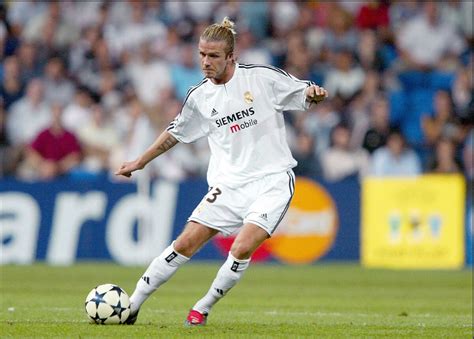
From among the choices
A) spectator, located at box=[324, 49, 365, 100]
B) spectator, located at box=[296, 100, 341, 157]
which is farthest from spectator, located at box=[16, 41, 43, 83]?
spectator, located at box=[324, 49, 365, 100]

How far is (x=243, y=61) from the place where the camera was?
21469 mm

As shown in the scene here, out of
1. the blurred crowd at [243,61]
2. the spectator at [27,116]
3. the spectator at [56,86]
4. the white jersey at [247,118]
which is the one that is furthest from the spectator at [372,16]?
the white jersey at [247,118]

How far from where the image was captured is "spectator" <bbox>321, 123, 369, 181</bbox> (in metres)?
19.5

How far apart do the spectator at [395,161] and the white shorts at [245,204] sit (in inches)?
407

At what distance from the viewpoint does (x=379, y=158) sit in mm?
Answer: 19172

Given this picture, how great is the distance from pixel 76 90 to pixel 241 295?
9039 mm

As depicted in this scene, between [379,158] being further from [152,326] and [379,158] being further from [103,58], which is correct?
[152,326]

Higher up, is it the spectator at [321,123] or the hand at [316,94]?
the hand at [316,94]

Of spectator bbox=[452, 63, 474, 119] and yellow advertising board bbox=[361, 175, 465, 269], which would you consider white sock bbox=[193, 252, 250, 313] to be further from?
spectator bbox=[452, 63, 474, 119]

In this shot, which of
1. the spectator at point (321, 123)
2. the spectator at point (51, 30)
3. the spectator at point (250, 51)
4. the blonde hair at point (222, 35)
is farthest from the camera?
the spectator at point (51, 30)

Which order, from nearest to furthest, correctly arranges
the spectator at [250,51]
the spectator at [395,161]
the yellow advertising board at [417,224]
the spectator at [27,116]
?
the yellow advertising board at [417,224] → the spectator at [395,161] → the spectator at [27,116] → the spectator at [250,51]

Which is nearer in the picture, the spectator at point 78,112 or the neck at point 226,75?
the neck at point 226,75

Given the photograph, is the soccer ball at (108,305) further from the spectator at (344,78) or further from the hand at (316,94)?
the spectator at (344,78)

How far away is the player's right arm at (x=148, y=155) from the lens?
8969 mm
